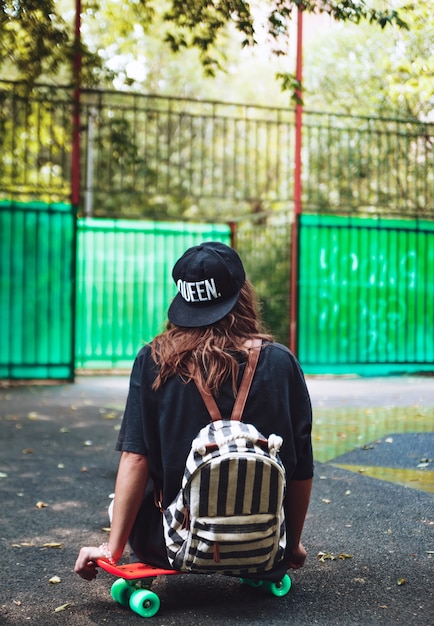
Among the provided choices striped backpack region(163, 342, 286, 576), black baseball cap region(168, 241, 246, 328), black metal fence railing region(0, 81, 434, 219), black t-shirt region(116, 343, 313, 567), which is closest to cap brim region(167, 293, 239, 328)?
black baseball cap region(168, 241, 246, 328)

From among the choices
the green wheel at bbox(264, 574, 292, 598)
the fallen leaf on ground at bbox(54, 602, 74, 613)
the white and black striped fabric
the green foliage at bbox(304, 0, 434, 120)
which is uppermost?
the green foliage at bbox(304, 0, 434, 120)

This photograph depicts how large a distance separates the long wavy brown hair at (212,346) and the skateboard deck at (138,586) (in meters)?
0.69

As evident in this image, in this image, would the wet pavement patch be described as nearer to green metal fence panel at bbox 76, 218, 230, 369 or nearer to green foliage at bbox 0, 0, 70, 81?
green foliage at bbox 0, 0, 70, 81

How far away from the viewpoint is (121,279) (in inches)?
521

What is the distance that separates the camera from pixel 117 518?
286 cm

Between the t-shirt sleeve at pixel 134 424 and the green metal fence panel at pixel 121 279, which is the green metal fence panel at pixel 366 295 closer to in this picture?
the green metal fence panel at pixel 121 279

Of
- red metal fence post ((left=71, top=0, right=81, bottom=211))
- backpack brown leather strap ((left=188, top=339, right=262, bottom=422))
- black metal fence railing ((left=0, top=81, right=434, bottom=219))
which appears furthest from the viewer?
black metal fence railing ((left=0, top=81, right=434, bottom=219))

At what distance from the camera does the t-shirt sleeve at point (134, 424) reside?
9.38ft

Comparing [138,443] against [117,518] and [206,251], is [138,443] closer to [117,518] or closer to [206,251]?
[117,518]

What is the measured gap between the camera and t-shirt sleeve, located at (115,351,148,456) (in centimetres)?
286

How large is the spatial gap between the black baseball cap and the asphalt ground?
114 cm

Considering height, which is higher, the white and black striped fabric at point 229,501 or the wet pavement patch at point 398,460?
the white and black striped fabric at point 229,501

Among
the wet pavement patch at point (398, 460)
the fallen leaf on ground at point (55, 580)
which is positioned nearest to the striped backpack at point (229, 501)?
the fallen leaf on ground at point (55, 580)

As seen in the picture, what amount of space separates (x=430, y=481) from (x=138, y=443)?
3091 millimetres
